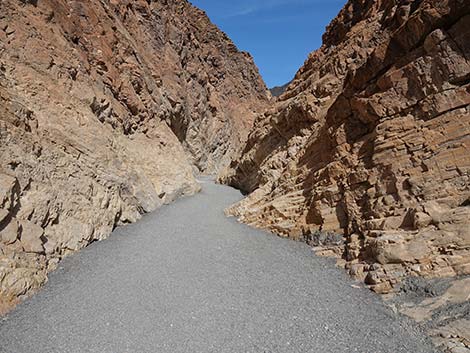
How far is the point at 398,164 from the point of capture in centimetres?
817

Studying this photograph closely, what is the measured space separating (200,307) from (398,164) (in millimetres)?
6662

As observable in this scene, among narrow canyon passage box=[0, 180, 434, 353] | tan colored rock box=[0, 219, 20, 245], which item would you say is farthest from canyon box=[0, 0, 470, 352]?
narrow canyon passage box=[0, 180, 434, 353]

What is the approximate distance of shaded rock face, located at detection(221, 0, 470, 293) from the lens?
269 inches

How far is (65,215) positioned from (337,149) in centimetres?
982

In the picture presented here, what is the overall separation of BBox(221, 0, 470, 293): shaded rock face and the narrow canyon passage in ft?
4.51

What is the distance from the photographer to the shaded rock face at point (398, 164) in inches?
269

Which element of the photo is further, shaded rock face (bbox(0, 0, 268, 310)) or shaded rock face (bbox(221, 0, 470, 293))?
shaded rock face (bbox(0, 0, 268, 310))

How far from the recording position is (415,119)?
26.9 ft

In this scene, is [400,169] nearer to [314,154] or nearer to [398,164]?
[398,164]

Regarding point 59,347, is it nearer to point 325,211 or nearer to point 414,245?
point 414,245

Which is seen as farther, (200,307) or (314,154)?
(314,154)

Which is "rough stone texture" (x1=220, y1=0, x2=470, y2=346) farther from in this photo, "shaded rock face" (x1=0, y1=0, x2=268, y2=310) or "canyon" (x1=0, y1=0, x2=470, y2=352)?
"shaded rock face" (x1=0, y1=0, x2=268, y2=310)

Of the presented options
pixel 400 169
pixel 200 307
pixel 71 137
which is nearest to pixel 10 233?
pixel 200 307

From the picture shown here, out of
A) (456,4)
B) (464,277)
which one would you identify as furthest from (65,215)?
(456,4)
